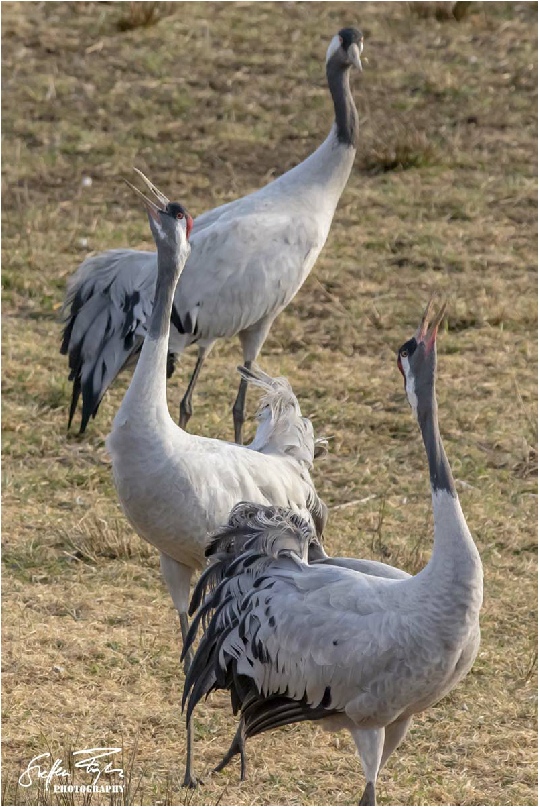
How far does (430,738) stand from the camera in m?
4.81

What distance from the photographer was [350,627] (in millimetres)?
3826

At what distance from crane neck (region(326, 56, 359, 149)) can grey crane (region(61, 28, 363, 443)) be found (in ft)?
0.32

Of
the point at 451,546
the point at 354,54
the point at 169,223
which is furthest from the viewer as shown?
the point at 354,54

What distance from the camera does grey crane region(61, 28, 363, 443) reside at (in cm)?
631

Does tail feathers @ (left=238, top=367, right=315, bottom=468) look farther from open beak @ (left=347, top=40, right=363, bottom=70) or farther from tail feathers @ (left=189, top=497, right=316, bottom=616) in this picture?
open beak @ (left=347, top=40, right=363, bottom=70)

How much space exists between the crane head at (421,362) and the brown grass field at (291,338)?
1337 mm

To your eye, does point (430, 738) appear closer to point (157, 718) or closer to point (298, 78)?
point (157, 718)

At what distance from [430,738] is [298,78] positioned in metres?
7.16

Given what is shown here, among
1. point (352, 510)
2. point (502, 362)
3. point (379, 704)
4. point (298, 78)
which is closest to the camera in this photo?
point (379, 704)

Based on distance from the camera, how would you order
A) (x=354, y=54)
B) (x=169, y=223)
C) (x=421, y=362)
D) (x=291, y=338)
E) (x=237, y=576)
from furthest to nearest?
(x=291, y=338)
(x=354, y=54)
(x=169, y=223)
(x=237, y=576)
(x=421, y=362)

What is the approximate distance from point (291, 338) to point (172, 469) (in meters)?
3.45

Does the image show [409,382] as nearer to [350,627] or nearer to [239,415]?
[350,627]

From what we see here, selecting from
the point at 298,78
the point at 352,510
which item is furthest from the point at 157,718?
the point at 298,78

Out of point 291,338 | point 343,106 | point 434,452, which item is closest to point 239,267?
point 343,106
